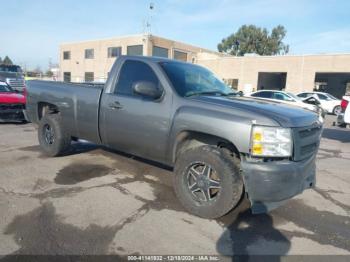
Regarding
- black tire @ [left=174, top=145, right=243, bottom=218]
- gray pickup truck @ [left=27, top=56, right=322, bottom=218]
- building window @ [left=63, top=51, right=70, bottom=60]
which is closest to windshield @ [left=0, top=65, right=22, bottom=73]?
gray pickup truck @ [left=27, top=56, right=322, bottom=218]

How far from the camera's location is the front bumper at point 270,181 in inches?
130

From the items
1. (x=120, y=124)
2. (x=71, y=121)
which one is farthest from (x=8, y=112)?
(x=120, y=124)

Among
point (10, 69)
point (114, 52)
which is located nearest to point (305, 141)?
point (10, 69)

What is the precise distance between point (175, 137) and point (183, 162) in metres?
0.35

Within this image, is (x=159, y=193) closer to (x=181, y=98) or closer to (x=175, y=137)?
(x=175, y=137)

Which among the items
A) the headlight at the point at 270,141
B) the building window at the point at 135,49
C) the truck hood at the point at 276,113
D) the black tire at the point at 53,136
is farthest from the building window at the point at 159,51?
the headlight at the point at 270,141

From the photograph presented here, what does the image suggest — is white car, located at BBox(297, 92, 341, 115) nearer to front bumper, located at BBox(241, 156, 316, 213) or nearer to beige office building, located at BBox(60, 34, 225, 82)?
front bumper, located at BBox(241, 156, 316, 213)

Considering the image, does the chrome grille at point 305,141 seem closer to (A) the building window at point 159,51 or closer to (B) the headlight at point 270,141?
(B) the headlight at point 270,141

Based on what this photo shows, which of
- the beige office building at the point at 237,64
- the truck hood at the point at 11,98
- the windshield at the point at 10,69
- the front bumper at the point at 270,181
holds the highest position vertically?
the beige office building at the point at 237,64

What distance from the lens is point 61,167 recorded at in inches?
217

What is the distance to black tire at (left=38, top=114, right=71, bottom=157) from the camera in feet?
19.1

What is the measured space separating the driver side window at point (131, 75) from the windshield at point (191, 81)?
255mm

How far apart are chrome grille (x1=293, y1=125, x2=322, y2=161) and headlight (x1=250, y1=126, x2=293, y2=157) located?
139 millimetres

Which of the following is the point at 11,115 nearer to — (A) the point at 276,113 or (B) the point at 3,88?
(B) the point at 3,88
